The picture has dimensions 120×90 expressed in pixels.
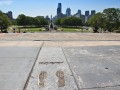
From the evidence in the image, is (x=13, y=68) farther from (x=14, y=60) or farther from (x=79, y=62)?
(x=79, y=62)

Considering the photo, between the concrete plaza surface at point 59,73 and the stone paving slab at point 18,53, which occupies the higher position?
the stone paving slab at point 18,53

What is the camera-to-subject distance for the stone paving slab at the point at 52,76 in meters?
5.22

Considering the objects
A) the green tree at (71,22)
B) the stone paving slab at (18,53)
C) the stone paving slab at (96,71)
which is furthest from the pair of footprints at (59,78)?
the green tree at (71,22)

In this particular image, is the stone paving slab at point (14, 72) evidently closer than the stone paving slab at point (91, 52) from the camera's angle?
Yes

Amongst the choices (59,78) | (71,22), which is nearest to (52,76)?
(59,78)

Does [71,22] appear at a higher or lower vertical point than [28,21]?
lower

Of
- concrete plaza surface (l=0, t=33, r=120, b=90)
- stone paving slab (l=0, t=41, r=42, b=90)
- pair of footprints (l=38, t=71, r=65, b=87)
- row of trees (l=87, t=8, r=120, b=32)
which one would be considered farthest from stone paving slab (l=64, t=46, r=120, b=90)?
row of trees (l=87, t=8, r=120, b=32)

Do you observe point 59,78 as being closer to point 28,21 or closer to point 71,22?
point 28,21

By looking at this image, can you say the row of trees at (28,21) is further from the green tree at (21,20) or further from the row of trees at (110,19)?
the row of trees at (110,19)

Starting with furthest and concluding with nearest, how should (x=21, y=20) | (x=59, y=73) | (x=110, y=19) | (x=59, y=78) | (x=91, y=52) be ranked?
1. (x=21, y=20)
2. (x=110, y=19)
3. (x=91, y=52)
4. (x=59, y=73)
5. (x=59, y=78)

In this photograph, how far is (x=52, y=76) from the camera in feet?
19.8

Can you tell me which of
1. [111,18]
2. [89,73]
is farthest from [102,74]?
[111,18]

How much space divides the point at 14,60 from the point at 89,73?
303 cm

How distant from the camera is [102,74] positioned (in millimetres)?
6320
